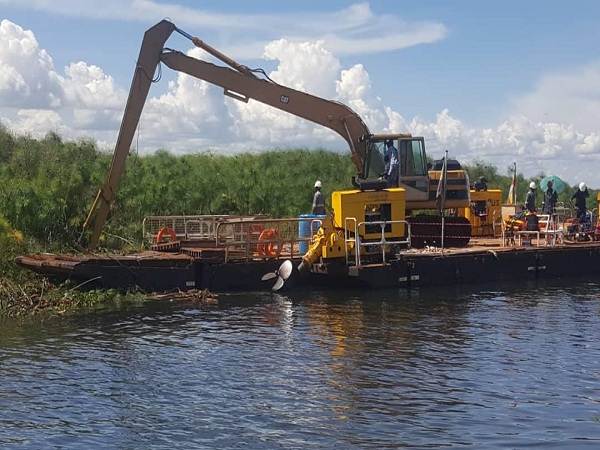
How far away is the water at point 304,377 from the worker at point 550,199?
853cm

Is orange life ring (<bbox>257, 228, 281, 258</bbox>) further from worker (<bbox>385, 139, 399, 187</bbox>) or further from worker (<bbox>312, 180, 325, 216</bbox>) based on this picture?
worker (<bbox>385, 139, 399, 187</bbox>)

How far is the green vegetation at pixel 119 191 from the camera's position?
20.8 m

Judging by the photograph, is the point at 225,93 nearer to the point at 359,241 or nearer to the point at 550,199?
the point at 359,241

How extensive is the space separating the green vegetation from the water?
4.18m

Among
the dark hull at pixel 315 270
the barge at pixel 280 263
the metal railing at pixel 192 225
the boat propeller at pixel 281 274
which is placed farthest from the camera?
the metal railing at pixel 192 225

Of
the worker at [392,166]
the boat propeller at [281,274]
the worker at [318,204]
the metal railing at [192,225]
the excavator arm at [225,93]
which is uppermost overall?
the excavator arm at [225,93]

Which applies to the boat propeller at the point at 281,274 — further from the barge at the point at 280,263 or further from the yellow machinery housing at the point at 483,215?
the yellow machinery housing at the point at 483,215

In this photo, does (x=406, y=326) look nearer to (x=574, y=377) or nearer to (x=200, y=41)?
(x=574, y=377)

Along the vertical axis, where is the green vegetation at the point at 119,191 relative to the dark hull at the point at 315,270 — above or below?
above

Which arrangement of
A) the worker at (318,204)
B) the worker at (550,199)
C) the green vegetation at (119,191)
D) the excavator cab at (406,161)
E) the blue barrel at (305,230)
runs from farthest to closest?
the worker at (550,199) < the excavator cab at (406,161) < the worker at (318,204) < the blue barrel at (305,230) < the green vegetation at (119,191)

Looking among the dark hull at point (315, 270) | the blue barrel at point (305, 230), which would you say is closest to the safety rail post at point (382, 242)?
the dark hull at point (315, 270)

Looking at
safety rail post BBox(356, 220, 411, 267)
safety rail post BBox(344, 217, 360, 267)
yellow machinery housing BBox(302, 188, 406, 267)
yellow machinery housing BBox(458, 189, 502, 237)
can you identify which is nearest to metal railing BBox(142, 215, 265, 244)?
yellow machinery housing BBox(302, 188, 406, 267)

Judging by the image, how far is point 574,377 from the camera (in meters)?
12.5

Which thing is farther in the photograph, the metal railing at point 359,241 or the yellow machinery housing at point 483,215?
the yellow machinery housing at point 483,215
